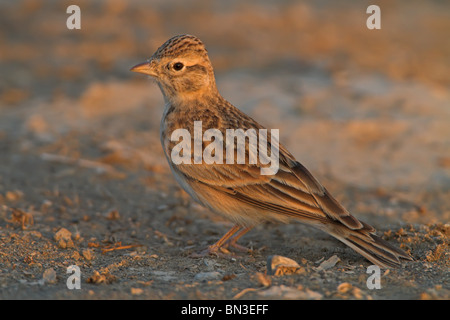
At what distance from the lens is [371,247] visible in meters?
5.19

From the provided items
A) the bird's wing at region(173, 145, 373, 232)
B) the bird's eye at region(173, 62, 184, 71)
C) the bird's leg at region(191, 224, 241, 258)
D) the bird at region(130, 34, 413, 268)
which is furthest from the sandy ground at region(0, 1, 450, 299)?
the bird's eye at region(173, 62, 184, 71)

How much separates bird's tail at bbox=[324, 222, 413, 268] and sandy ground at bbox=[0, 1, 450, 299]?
0.17 metres

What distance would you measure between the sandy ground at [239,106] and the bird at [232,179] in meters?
0.28

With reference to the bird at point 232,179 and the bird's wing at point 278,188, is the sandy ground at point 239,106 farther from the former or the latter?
the bird's wing at point 278,188

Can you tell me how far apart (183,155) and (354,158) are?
415 cm

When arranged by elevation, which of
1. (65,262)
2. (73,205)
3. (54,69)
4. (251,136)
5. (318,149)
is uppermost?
A: (54,69)

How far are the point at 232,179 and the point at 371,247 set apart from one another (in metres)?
1.30

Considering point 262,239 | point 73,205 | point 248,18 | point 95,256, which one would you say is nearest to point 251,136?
point 262,239

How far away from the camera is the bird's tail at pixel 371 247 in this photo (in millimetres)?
5125

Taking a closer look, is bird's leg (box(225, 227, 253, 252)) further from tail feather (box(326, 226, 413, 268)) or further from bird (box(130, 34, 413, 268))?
tail feather (box(326, 226, 413, 268))

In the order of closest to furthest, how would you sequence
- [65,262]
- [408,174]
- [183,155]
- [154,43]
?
1. [65,262]
2. [183,155]
3. [408,174]
4. [154,43]

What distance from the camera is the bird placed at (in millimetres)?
5258

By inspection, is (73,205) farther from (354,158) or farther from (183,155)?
(354,158)

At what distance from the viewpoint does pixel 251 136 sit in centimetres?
573
